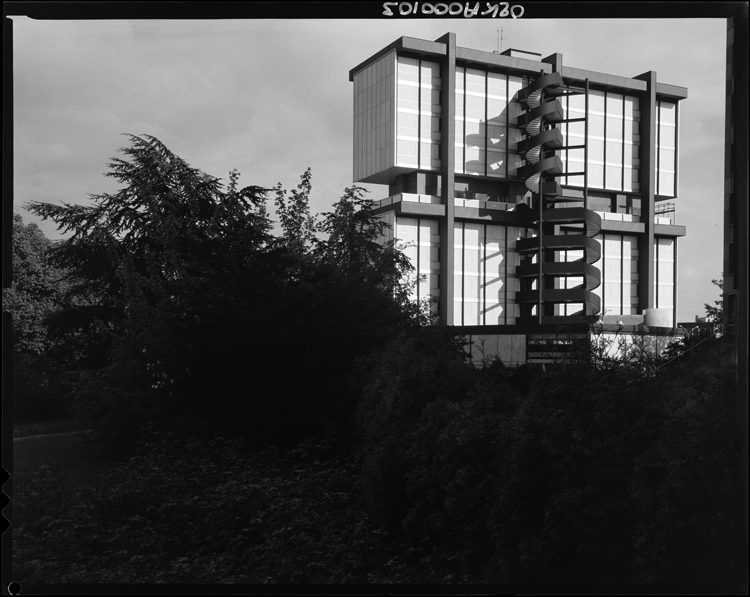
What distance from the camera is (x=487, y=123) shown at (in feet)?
106

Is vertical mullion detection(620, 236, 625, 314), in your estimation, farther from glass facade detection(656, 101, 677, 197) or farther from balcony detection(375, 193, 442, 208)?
balcony detection(375, 193, 442, 208)

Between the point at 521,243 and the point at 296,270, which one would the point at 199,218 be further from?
the point at 521,243

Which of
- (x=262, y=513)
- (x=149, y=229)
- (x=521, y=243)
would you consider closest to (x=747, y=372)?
(x=262, y=513)

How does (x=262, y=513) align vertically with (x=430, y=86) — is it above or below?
below

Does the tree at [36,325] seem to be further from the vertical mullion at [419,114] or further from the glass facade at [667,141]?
the glass facade at [667,141]

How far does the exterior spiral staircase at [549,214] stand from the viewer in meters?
30.8

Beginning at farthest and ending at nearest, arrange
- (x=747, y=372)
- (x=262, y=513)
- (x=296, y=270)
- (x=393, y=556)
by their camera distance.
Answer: (x=296, y=270), (x=262, y=513), (x=393, y=556), (x=747, y=372)

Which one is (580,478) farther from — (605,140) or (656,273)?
(656,273)

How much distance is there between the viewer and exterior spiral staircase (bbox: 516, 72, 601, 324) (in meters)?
30.8

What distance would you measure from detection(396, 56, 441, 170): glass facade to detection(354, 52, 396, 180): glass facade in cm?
74

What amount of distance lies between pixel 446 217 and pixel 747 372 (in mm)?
30618

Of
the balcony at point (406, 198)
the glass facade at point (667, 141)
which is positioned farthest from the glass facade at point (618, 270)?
the balcony at point (406, 198)

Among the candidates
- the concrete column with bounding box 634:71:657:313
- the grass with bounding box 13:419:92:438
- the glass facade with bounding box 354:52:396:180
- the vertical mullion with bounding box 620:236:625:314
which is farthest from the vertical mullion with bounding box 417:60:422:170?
the grass with bounding box 13:419:92:438

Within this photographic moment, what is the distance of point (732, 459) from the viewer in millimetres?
4125
